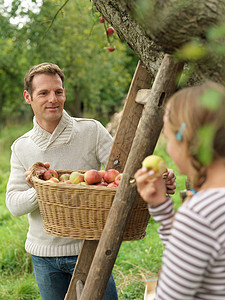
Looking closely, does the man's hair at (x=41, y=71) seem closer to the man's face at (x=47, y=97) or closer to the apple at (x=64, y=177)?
the man's face at (x=47, y=97)

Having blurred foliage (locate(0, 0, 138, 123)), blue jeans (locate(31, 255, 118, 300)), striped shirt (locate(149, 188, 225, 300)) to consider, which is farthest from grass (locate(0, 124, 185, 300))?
blurred foliage (locate(0, 0, 138, 123))

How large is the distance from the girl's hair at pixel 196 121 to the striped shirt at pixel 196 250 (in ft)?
0.35

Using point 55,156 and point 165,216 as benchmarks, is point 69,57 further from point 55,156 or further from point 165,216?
point 165,216

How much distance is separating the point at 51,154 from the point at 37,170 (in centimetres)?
37

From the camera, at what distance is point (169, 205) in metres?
1.46

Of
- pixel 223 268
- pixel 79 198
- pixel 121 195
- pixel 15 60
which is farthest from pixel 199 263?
pixel 15 60

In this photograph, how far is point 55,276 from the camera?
8.70 ft

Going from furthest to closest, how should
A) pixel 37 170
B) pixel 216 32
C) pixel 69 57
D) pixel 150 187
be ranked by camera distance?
pixel 69 57
pixel 37 170
pixel 150 187
pixel 216 32

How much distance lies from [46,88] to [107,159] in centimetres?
60

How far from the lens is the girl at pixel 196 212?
46.0 inches

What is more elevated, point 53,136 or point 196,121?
point 196,121

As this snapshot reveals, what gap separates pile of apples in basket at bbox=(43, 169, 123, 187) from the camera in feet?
7.07

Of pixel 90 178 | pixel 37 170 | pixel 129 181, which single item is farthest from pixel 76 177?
pixel 129 181

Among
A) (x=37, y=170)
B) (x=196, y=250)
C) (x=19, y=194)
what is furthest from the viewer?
(x=19, y=194)
